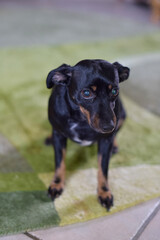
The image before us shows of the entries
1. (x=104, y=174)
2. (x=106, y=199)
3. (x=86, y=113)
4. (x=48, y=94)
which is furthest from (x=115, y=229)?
(x=48, y=94)

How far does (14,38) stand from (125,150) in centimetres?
258

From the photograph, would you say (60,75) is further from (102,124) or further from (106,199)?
(106,199)

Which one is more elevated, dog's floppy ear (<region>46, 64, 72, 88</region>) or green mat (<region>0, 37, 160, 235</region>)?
dog's floppy ear (<region>46, 64, 72, 88</region>)

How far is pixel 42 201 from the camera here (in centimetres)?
163

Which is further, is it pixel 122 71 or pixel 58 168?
pixel 58 168

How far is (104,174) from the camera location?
1.68m

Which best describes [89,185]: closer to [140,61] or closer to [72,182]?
[72,182]

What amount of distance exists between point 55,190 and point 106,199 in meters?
0.28

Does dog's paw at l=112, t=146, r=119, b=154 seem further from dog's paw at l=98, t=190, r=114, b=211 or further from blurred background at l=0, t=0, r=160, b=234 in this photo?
dog's paw at l=98, t=190, r=114, b=211

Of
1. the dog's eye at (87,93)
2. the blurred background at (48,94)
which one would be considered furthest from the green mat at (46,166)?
the dog's eye at (87,93)

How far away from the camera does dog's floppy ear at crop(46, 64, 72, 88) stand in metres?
1.45

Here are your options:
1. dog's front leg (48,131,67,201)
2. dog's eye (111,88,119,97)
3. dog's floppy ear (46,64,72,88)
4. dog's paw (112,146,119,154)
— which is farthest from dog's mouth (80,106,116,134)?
dog's paw (112,146,119,154)

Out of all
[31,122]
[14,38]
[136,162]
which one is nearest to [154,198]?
[136,162]

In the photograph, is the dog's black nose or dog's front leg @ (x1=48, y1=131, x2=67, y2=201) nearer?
the dog's black nose
